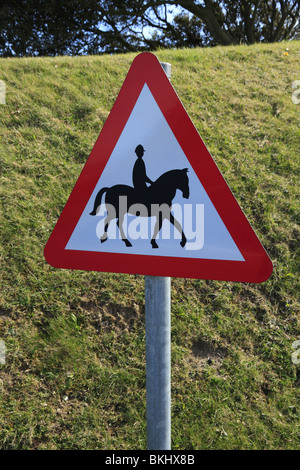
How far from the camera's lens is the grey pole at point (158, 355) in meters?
1.53

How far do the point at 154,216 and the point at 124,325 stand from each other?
191 centimetres

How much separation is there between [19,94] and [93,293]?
3.37 metres

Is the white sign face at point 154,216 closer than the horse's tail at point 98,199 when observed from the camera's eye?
Yes

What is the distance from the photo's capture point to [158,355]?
154cm

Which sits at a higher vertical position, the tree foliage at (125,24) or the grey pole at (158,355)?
the tree foliage at (125,24)

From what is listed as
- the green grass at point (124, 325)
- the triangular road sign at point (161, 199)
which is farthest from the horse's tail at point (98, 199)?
the green grass at point (124, 325)

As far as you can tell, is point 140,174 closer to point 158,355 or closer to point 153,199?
point 153,199

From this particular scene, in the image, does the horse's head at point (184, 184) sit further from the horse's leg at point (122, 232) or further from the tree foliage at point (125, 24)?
the tree foliage at point (125, 24)

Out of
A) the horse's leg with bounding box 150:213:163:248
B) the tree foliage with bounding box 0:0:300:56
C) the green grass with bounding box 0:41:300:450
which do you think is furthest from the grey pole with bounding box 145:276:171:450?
the tree foliage with bounding box 0:0:300:56

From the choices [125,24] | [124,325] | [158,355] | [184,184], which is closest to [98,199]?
[184,184]

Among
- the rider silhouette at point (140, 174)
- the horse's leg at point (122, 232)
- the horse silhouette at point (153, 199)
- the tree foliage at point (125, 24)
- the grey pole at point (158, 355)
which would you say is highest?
the tree foliage at point (125, 24)

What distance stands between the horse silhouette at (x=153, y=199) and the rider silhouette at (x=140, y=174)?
0.04 ft

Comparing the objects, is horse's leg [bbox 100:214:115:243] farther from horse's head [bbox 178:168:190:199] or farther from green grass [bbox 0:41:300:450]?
green grass [bbox 0:41:300:450]

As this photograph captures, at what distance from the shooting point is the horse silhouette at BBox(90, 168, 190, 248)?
1534mm
